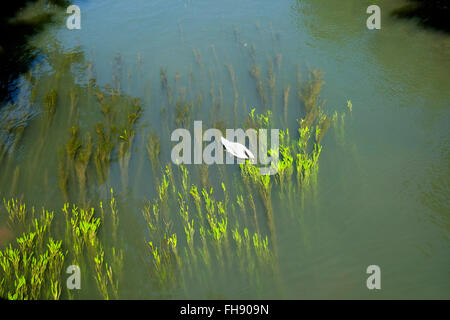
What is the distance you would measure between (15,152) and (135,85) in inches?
73.2

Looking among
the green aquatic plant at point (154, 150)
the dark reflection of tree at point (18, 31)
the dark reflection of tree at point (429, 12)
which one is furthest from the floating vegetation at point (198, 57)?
the dark reflection of tree at point (429, 12)

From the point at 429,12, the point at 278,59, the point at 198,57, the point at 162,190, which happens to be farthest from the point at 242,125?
the point at 429,12

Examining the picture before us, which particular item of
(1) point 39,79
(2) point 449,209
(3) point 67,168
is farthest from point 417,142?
(1) point 39,79

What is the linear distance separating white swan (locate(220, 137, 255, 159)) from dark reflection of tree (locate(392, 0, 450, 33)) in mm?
4091

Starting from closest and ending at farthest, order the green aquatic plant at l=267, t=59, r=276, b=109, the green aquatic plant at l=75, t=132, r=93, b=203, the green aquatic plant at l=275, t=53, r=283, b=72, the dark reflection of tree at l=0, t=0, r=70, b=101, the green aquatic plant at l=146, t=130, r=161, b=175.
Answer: the green aquatic plant at l=75, t=132, r=93, b=203 < the green aquatic plant at l=146, t=130, r=161, b=175 < the green aquatic plant at l=267, t=59, r=276, b=109 < the green aquatic plant at l=275, t=53, r=283, b=72 < the dark reflection of tree at l=0, t=0, r=70, b=101

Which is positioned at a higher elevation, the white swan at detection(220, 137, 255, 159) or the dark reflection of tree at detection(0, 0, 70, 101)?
the dark reflection of tree at detection(0, 0, 70, 101)

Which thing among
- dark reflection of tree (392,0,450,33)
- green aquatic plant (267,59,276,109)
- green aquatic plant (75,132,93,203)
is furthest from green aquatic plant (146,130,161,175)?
dark reflection of tree (392,0,450,33)

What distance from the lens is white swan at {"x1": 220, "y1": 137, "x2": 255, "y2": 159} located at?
3.41 meters

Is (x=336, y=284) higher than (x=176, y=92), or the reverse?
(x=176, y=92)

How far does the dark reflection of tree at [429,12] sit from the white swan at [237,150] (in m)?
4.09

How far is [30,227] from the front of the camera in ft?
10.1

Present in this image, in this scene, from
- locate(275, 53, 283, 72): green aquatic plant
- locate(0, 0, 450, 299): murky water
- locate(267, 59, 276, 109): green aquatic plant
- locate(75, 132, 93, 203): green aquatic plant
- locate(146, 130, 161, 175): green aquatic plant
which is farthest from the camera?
locate(275, 53, 283, 72): green aquatic plant

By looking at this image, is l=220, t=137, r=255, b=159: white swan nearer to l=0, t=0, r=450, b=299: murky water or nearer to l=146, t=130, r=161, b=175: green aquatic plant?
l=0, t=0, r=450, b=299: murky water

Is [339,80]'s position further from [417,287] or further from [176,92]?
[417,287]
